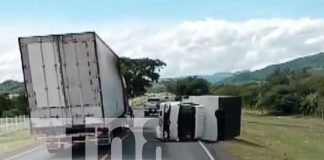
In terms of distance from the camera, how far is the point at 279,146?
31078 millimetres

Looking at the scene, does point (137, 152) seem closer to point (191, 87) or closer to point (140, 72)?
point (140, 72)

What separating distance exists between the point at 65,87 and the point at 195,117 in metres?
8.14

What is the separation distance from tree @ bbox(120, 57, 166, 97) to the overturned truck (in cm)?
5685

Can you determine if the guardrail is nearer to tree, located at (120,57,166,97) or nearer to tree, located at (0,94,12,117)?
tree, located at (0,94,12,117)

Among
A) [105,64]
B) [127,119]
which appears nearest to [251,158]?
[105,64]

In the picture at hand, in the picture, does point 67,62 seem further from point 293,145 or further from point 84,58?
point 293,145

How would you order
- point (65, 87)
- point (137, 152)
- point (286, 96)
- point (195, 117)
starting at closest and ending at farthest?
point (65, 87), point (137, 152), point (195, 117), point (286, 96)

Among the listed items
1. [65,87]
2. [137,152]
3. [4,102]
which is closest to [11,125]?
[137,152]

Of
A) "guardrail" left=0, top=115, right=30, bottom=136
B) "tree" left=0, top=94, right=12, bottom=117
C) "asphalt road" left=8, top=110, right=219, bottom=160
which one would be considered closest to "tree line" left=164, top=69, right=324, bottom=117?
"tree" left=0, top=94, right=12, bottom=117

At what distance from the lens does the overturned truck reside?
97.5 feet

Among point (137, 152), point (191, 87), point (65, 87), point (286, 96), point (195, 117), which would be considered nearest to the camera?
point (65, 87)

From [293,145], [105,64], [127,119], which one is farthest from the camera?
[127,119]

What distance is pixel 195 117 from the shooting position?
1169 inches

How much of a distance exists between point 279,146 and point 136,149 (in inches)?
319
